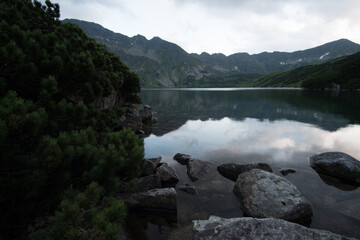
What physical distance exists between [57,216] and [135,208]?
22.9 feet

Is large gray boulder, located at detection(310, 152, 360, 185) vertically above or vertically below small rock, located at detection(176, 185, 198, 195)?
above

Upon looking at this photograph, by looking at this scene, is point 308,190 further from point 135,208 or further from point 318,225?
point 135,208

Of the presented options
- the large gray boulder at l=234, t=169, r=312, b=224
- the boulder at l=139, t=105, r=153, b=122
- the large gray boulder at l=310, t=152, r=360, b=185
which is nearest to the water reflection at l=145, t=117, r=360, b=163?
the large gray boulder at l=310, t=152, r=360, b=185

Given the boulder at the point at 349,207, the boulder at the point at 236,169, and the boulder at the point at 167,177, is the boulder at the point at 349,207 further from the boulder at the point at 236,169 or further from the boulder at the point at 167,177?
the boulder at the point at 167,177

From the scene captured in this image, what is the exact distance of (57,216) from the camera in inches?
148

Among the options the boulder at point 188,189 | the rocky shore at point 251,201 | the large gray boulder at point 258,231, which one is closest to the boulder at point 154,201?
the rocky shore at point 251,201

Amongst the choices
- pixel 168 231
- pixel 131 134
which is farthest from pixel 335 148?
pixel 131 134

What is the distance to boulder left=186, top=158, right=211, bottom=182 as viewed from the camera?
14.3 metres

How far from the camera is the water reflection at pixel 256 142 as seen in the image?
65.7 ft

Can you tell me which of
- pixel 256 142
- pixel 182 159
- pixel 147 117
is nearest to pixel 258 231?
pixel 182 159

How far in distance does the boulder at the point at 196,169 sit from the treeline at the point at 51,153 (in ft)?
26.1

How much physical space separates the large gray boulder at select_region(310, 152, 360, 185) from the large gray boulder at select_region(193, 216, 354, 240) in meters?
9.64

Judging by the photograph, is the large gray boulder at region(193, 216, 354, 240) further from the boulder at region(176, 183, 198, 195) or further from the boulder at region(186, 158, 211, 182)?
the boulder at region(186, 158, 211, 182)

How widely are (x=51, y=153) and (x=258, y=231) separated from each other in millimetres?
7003
